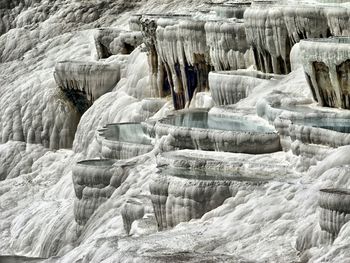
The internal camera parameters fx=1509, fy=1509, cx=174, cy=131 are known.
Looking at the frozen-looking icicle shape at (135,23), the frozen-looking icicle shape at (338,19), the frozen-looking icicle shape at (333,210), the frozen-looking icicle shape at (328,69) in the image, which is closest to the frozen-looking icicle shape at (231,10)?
the frozen-looking icicle shape at (338,19)

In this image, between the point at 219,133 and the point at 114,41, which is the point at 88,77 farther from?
the point at 219,133

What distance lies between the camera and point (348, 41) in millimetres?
26094

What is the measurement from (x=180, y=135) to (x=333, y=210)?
6.84m

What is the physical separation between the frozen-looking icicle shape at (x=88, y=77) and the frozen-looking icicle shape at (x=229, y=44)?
6428mm

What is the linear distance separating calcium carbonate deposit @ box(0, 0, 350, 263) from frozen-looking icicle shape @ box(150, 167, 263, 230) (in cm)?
2

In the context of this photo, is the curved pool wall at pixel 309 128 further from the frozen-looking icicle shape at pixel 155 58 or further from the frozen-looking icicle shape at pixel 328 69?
the frozen-looking icicle shape at pixel 155 58

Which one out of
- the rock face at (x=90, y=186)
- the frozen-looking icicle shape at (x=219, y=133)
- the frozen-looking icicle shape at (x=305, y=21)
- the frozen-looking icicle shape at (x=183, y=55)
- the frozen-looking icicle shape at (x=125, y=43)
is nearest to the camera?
the frozen-looking icicle shape at (x=219, y=133)

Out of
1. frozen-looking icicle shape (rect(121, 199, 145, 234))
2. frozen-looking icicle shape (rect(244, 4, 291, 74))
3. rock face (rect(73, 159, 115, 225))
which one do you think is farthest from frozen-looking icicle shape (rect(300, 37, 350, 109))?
rock face (rect(73, 159, 115, 225))

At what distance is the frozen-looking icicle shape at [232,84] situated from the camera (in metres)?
29.5

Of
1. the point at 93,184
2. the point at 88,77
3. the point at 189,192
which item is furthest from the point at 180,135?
the point at 88,77

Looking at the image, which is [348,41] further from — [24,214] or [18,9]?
[18,9]

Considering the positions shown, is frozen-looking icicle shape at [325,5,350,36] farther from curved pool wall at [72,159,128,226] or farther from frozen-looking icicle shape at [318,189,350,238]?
frozen-looking icicle shape at [318,189,350,238]

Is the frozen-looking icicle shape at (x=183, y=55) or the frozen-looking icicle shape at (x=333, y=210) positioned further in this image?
the frozen-looking icicle shape at (x=183, y=55)

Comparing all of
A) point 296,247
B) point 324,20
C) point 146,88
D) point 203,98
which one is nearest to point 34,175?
point 146,88
